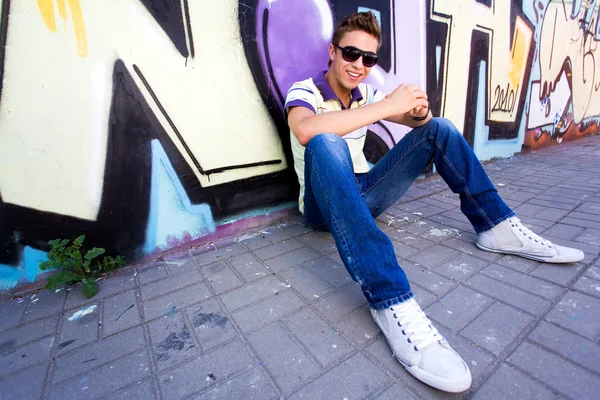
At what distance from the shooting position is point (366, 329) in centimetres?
126

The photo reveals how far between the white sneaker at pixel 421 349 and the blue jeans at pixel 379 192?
0.19ft

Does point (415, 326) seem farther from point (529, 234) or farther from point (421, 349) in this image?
point (529, 234)

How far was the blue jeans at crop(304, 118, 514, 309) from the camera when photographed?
1.21 metres

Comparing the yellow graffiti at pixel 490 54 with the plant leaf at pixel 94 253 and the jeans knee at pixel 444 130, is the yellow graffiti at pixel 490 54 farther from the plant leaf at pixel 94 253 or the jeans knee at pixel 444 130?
the plant leaf at pixel 94 253

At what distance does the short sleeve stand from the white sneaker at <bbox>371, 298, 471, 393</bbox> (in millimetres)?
1092

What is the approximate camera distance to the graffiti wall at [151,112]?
1.50 m

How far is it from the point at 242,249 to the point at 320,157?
1.01m

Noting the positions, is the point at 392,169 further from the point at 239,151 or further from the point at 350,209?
the point at 239,151

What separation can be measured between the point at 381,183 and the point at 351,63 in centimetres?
74

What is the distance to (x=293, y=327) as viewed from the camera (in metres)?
1.28

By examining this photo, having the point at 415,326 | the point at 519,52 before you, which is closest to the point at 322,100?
the point at 415,326

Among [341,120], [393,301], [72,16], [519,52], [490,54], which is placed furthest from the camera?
[519,52]

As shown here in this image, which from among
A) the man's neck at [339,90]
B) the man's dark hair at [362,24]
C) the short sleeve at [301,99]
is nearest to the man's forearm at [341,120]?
the short sleeve at [301,99]

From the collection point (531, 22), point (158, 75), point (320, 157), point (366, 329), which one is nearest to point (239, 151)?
point (158, 75)
